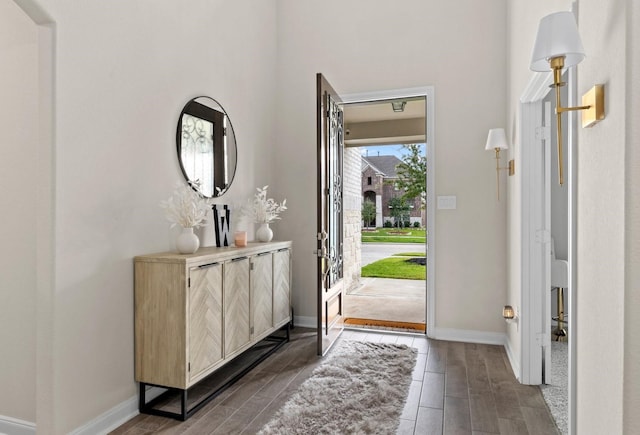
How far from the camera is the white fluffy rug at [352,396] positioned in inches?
85.7

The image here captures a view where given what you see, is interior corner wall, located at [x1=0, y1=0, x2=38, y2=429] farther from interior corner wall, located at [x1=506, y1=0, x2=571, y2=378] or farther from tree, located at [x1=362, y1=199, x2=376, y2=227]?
tree, located at [x1=362, y1=199, x2=376, y2=227]

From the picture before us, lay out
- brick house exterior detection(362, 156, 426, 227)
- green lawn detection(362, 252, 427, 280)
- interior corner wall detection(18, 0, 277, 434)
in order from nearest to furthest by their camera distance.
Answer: interior corner wall detection(18, 0, 277, 434) < green lawn detection(362, 252, 427, 280) < brick house exterior detection(362, 156, 426, 227)

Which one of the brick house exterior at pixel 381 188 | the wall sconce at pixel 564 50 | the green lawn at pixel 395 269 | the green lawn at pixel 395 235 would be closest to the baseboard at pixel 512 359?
the wall sconce at pixel 564 50

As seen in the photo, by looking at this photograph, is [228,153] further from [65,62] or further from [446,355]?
[446,355]

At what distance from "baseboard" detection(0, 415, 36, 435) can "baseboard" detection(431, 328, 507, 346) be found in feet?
10.2

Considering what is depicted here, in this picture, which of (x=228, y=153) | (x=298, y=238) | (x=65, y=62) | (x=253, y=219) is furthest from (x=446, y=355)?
(x=65, y=62)

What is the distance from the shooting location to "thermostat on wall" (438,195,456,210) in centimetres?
377

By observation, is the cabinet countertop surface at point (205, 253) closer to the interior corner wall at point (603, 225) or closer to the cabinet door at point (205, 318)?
the cabinet door at point (205, 318)

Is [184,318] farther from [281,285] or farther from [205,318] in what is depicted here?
[281,285]

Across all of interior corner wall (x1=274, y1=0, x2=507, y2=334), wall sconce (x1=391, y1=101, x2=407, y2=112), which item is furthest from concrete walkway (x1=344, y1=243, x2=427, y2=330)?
wall sconce (x1=391, y1=101, x2=407, y2=112)

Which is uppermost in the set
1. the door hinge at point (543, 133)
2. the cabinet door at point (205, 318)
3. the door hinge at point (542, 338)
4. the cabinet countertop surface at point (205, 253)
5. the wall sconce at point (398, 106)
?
the wall sconce at point (398, 106)

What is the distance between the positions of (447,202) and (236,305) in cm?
220

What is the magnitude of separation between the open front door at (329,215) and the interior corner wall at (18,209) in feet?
6.28

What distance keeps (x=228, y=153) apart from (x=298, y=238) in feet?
4.12
